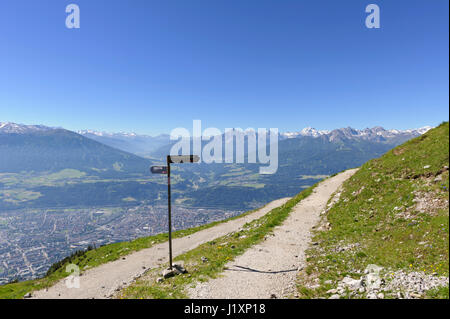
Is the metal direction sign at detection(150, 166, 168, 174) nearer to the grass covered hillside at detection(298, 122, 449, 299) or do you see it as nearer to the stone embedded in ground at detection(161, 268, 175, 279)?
the stone embedded in ground at detection(161, 268, 175, 279)

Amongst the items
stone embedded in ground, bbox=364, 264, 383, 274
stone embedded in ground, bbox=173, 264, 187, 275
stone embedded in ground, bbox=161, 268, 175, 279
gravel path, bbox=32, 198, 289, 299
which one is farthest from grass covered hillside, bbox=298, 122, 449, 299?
gravel path, bbox=32, 198, 289, 299

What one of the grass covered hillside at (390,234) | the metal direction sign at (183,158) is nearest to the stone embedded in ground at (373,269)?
the grass covered hillside at (390,234)

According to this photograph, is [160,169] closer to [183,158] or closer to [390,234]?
[183,158]

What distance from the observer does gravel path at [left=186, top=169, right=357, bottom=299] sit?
38.8 feet

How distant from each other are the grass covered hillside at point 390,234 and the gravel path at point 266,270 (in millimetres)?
1019

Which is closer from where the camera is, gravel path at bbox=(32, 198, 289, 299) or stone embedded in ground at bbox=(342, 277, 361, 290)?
stone embedded in ground at bbox=(342, 277, 361, 290)

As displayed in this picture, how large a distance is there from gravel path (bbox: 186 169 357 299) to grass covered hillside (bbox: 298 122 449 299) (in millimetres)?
1019

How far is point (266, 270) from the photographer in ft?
48.4

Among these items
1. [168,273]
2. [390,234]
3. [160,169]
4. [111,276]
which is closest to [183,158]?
[160,169]

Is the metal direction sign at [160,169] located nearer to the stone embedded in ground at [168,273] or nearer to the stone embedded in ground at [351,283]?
the stone embedded in ground at [168,273]

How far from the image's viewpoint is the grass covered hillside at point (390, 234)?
10.4 metres
